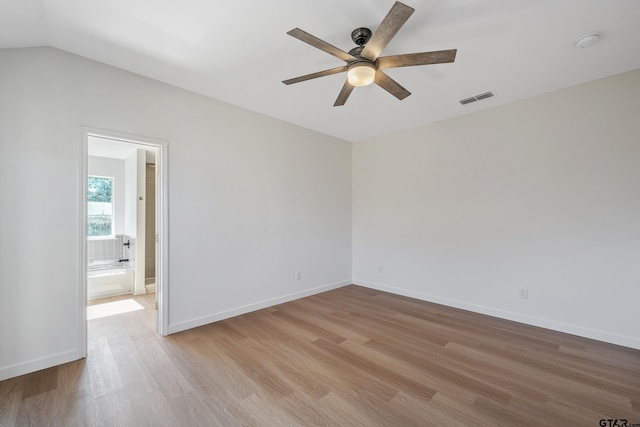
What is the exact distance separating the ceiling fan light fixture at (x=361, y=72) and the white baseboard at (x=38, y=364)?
3.45 meters

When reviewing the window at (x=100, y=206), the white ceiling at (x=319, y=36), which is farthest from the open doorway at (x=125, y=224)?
the white ceiling at (x=319, y=36)

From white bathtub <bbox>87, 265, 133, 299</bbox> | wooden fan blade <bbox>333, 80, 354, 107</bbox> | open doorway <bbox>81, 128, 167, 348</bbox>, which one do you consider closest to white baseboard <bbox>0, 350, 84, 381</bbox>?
open doorway <bbox>81, 128, 167, 348</bbox>

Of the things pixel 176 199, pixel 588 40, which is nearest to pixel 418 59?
pixel 588 40

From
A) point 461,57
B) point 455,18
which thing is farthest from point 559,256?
point 455,18

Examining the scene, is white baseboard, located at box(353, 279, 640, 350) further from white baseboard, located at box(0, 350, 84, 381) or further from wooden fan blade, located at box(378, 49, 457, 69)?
white baseboard, located at box(0, 350, 84, 381)

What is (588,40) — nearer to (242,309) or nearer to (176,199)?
(176,199)

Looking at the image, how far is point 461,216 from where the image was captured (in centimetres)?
399

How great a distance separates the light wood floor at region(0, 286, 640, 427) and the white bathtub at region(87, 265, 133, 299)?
1.26m

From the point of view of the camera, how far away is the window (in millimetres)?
5703

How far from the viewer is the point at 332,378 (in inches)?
88.9

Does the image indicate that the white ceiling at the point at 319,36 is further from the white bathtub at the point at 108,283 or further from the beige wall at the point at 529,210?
the white bathtub at the point at 108,283

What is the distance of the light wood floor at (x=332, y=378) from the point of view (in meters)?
1.83

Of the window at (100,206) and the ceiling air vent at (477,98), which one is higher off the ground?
the ceiling air vent at (477,98)

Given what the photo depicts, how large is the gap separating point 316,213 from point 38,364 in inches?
142
